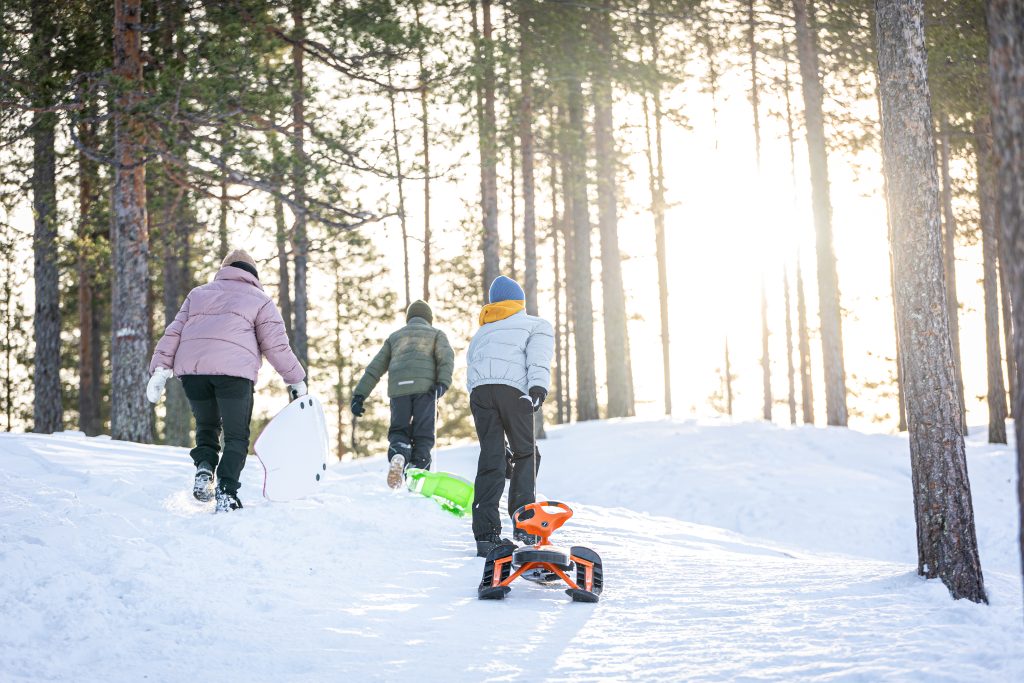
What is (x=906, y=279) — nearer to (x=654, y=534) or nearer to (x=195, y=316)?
(x=654, y=534)

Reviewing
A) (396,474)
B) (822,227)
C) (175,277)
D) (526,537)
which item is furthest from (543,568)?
(175,277)

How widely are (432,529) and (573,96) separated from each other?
41.5 ft

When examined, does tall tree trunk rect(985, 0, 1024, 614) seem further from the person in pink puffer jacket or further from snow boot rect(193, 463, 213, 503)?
snow boot rect(193, 463, 213, 503)

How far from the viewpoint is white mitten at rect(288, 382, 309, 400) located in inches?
274

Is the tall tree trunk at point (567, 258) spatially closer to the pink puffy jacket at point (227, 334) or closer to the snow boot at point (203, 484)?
the pink puffy jacket at point (227, 334)

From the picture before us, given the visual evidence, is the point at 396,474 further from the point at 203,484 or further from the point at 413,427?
the point at 203,484

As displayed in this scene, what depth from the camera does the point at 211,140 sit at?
36.1ft

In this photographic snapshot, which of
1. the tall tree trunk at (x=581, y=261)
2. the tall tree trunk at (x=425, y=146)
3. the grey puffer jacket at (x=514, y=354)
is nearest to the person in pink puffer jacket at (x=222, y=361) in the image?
the grey puffer jacket at (x=514, y=354)

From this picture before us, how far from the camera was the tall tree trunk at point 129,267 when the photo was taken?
36.7ft

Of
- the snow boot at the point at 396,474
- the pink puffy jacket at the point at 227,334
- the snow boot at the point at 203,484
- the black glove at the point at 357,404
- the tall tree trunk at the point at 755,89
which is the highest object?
the tall tree trunk at the point at 755,89

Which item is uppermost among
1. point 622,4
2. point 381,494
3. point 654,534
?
point 622,4

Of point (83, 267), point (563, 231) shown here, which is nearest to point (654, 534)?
point (83, 267)

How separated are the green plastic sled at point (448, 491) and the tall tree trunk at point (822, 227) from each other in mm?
11248

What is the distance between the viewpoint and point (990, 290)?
58.1 ft
